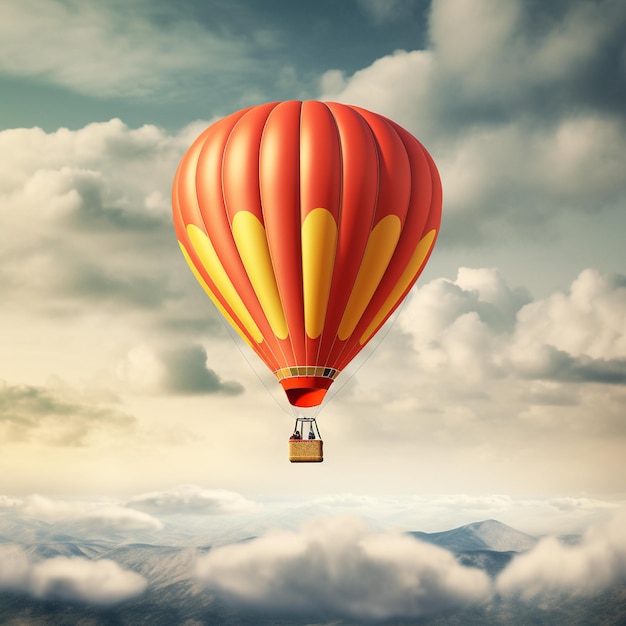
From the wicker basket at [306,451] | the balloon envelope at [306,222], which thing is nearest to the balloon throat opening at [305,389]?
the balloon envelope at [306,222]

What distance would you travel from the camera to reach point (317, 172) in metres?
50.5

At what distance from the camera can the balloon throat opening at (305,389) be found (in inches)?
2055

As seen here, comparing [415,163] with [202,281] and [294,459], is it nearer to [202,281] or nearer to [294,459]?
[202,281]

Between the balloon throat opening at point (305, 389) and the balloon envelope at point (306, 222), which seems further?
the balloon throat opening at point (305, 389)

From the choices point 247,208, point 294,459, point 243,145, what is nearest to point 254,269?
point 247,208

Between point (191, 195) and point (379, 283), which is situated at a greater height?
point (191, 195)

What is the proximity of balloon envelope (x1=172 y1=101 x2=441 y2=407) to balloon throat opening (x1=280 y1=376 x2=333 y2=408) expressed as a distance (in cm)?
6

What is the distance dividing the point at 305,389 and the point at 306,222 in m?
9.58

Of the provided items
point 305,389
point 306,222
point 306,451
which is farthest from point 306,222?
point 306,451

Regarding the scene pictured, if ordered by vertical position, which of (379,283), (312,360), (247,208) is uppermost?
(247,208)

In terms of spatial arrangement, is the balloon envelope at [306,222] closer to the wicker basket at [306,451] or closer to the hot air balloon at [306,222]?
the hot air balloon at [306,222]

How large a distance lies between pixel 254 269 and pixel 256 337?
4.69m

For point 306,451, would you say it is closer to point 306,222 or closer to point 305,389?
point 305,389

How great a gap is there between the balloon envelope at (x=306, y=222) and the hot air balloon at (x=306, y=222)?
0.06 m
